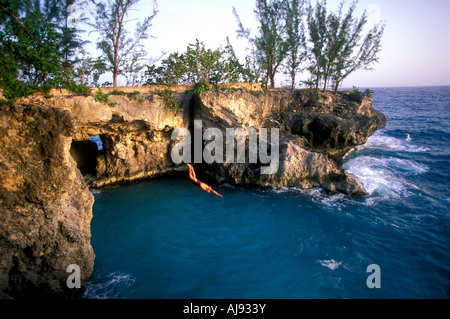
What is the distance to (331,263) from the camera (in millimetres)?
9000

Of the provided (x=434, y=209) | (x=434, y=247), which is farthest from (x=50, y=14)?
(x=434, y=209)

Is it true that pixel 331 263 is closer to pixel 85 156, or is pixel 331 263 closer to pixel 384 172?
pixel 384 172

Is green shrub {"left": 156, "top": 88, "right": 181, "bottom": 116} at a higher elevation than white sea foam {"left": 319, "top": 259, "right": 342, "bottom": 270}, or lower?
higher

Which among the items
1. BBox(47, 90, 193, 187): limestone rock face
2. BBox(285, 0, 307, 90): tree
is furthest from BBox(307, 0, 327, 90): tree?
BBox(47, 90, 193, 187): limestone rock face

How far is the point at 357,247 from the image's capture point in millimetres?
9938

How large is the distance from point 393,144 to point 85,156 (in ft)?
104

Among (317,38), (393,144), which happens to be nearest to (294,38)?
(317,38)

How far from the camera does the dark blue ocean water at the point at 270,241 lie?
802cm

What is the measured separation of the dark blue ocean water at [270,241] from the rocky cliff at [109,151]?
4.47ft

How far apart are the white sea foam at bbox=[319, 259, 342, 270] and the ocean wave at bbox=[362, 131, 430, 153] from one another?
20.5 m

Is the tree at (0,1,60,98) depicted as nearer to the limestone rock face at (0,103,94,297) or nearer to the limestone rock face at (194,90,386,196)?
the limestone rock face at (0,103,94,297)

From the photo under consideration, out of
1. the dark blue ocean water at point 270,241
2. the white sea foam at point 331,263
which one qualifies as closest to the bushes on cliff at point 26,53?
the dark blue ocean water at point 270,241

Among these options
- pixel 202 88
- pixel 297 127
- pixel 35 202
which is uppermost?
pixel 202 88

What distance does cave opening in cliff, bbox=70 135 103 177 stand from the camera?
53.2ft
